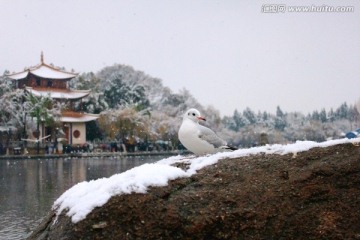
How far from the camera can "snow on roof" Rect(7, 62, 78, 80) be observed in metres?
43.4

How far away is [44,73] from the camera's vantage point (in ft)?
145

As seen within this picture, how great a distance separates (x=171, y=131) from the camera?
49062 mm

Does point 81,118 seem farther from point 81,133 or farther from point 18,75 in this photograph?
point 18,75

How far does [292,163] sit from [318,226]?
438 millimetres

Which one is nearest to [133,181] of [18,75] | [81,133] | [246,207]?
[246,207]

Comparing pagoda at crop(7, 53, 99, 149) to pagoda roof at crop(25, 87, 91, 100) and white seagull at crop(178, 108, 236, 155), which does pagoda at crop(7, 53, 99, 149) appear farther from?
white seagull at crop(178, 108, 236, 155)

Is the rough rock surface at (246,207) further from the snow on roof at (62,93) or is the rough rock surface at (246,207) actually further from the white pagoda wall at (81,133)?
the white pagoda wall at (81,133)

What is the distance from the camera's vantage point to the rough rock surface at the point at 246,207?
2932 millimetres

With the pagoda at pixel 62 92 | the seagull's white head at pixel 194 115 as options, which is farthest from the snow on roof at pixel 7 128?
the seagull's white head at pixel 194 115

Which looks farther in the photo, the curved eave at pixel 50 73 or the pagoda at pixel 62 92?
the curved eave at pixel 50 73

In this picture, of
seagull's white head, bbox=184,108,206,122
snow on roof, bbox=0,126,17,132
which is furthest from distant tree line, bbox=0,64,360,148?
seagull's white head, bbox=184,108,206,122

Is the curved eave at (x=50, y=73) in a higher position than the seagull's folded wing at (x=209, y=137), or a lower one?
higher

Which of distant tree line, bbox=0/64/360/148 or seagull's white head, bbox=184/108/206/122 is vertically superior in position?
distant tree line, bbox=0/64/360/148

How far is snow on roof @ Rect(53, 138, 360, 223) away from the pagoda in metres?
39.8
